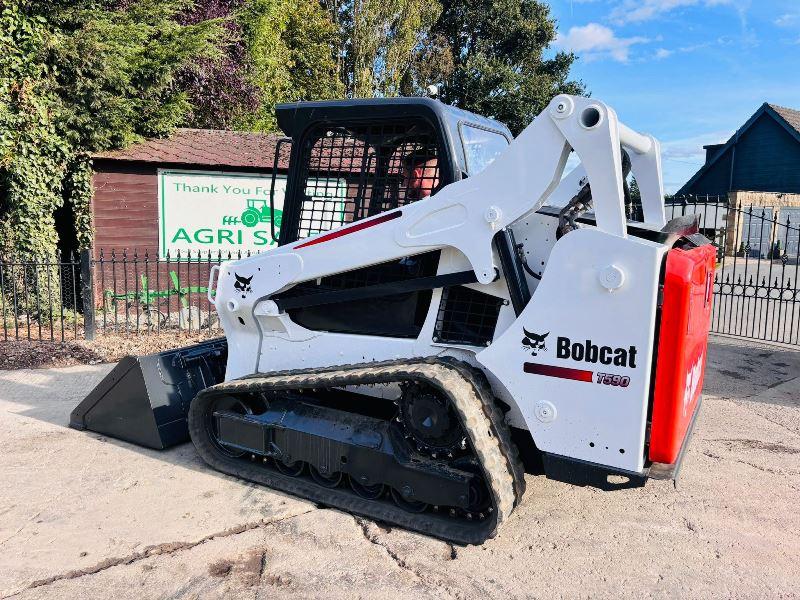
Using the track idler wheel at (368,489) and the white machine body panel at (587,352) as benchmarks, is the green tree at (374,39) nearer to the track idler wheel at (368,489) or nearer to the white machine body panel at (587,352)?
the track idler wheel at (368,489)

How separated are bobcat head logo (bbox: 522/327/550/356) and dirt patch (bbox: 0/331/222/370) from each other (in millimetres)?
6332

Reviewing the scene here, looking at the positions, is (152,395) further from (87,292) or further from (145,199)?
(145,199)

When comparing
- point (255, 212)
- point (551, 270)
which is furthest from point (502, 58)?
point (551, 270)

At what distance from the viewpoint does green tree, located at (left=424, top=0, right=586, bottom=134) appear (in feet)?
87.2

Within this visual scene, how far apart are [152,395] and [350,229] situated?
210 cm

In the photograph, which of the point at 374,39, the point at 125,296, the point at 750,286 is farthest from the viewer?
the point at 374,39

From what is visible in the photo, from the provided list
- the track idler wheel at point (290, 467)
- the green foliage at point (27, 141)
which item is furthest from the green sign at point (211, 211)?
the track idler wheel at point (290, 467)

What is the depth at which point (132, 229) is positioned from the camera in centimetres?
1111

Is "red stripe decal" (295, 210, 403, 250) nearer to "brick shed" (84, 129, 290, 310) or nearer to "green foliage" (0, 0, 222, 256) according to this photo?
"brick shed" (84, 129, 290, 310)

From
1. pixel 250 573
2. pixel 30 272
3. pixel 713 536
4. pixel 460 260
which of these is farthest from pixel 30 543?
pixel 30 272

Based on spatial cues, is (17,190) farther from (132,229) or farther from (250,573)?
(250,573)

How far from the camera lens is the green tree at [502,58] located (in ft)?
87.2

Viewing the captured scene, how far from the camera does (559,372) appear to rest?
3303 mm

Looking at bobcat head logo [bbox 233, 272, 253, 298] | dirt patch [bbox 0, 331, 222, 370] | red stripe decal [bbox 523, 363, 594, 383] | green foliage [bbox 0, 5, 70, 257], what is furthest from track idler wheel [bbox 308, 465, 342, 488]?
green foliage [bbox 0, 5, 70, 257]
